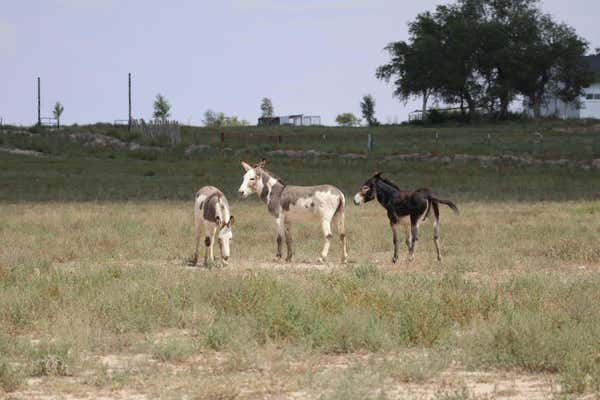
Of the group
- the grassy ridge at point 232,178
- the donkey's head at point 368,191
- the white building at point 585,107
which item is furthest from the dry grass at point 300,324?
the white building at point 585,107

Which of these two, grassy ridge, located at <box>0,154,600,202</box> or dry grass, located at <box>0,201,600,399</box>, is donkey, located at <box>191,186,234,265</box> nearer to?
dry grass, located at <box>0,201,600,399</box>

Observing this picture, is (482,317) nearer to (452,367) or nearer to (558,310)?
(558,310)

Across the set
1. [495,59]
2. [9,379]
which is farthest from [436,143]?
[9,379]

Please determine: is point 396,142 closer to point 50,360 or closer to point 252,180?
point 252,180

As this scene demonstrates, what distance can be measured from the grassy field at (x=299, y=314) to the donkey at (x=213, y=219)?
0.54 m

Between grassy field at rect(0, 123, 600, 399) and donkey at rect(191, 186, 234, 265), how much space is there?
1.77 feet

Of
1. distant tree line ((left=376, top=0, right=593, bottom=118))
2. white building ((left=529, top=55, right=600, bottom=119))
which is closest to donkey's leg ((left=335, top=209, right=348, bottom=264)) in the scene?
distant tree line ((left=376, top=0, right=593, bottom=118))

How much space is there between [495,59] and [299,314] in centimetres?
8341

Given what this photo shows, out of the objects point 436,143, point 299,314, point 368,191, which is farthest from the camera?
point 436,143

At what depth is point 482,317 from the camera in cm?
1292

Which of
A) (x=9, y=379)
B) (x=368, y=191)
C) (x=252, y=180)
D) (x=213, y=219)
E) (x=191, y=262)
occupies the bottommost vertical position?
(x=191, y=262)

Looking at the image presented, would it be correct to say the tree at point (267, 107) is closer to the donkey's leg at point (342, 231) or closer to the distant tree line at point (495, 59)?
the distant tree line at point (495, 59)

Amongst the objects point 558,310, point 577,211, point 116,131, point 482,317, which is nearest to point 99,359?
point 482,317

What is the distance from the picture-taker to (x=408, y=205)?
1983 cm
